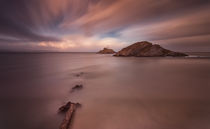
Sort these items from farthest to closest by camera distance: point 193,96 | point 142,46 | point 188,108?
point 142,46, point 193,96, point 188,108

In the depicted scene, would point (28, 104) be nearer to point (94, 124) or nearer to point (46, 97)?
point (46, 97)

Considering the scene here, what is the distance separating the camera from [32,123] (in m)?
2.39

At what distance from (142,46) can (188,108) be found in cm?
3862

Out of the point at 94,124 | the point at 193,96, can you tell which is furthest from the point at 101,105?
the point at 193,96

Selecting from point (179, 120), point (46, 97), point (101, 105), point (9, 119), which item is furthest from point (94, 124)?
point (46, 97)

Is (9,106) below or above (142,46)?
below

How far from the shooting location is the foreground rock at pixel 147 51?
112 ft

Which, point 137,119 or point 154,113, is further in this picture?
point 154,113

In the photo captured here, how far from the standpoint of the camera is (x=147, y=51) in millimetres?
35094

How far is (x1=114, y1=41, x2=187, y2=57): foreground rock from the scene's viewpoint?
3400cm

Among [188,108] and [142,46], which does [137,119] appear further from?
[142,46]

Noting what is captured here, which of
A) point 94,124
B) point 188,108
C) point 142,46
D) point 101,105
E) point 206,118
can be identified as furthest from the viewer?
point 142,46

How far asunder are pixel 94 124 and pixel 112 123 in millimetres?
537

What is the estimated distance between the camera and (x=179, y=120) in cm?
237
